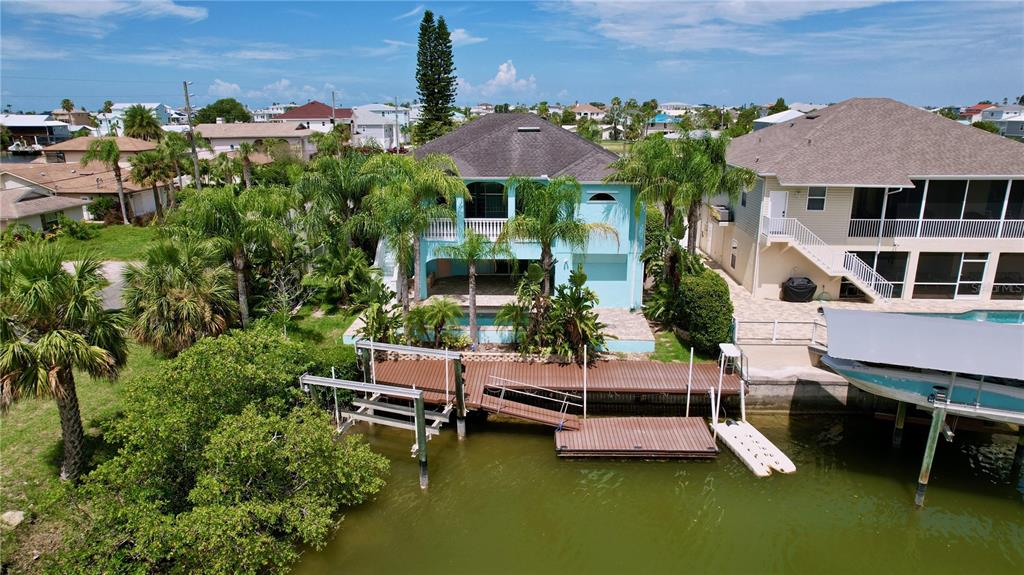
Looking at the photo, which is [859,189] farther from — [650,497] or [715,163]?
[650,497]

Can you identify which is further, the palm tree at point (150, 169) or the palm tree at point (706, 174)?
the palm tree at point (150, 169)

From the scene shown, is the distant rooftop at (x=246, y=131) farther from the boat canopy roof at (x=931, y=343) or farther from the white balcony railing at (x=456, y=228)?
the boat canopy roof at (x=931, y=343)

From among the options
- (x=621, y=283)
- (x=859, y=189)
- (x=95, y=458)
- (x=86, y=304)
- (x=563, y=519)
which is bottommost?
(x=563, y=519)

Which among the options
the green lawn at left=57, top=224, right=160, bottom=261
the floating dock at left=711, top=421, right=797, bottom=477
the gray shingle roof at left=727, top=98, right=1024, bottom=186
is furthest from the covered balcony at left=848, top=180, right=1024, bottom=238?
the green lawn at left=57, top=224, right=160, bottom=261

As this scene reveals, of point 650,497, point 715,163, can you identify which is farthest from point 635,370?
point 715,163

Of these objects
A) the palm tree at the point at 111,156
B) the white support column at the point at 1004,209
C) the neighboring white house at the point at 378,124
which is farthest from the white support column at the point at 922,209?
the neighboring white house at the point at 378,124

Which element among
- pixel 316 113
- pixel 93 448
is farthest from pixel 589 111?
pixel 93 448

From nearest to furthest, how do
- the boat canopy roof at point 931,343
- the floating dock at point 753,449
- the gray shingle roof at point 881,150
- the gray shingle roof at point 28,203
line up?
the boat canopy roof at point 931,343
the floating dock at point 753,449
the gray shingle roof at point 881,150
the gray shingle roof at point 28,203
